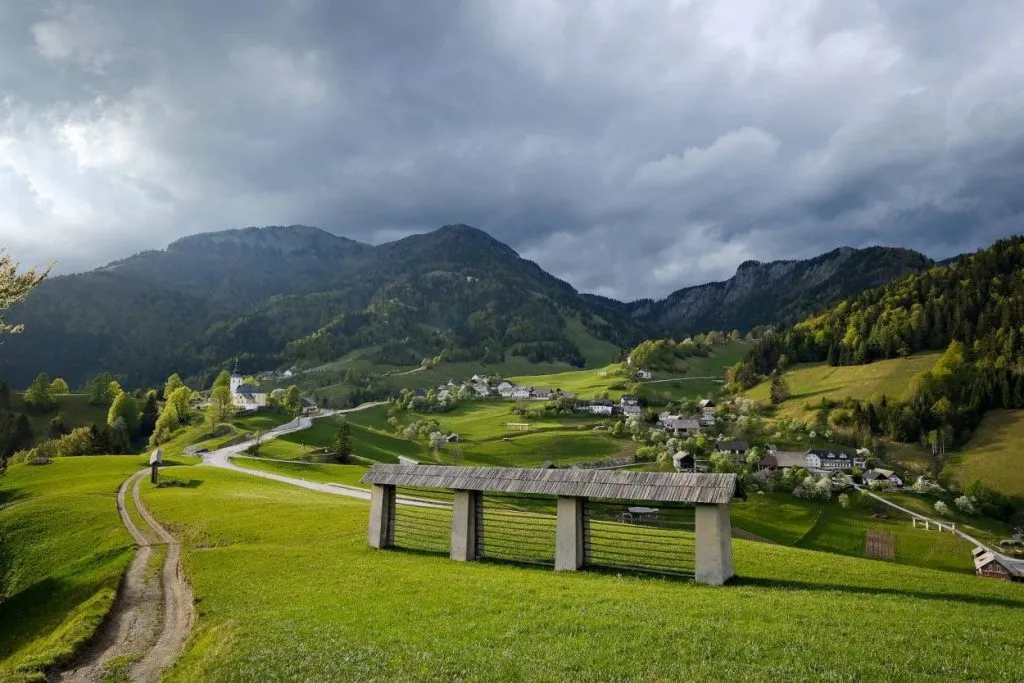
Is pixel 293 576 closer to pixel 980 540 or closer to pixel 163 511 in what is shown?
pixel 163 511

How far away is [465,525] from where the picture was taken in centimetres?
2641

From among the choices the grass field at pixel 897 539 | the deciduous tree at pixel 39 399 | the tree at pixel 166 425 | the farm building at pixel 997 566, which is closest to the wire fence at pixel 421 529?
the grass field at pixel 897 539

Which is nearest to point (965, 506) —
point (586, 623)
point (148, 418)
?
point (586, 623)

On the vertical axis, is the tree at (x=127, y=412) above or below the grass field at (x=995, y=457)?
above

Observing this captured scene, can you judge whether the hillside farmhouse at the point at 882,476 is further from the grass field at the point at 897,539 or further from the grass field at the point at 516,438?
the grass field at the point at 516,438

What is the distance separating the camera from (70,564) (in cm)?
3278

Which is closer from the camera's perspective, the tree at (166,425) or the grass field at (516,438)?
the tree at (166,425)

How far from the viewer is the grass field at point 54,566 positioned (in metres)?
21.6

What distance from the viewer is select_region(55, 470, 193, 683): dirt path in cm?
1761

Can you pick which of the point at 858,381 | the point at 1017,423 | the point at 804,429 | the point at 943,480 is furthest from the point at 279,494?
the point at 858,381

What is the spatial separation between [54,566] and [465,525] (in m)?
24.9

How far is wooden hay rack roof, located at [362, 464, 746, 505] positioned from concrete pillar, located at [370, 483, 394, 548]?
572 mm

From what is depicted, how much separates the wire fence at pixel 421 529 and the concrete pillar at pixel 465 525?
1622 mm

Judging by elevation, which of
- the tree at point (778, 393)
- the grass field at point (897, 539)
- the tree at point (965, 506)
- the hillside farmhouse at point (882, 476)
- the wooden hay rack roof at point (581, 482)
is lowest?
the grass field at point (897, 539)
